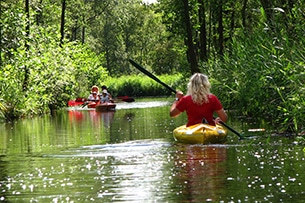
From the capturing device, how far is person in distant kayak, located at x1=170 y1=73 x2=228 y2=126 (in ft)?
50.1

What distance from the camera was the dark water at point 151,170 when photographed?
9414 mm

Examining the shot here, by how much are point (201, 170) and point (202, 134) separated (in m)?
3.96

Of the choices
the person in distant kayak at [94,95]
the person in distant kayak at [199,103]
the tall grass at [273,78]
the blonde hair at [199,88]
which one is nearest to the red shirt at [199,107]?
the person in distant kayak at [199,103]

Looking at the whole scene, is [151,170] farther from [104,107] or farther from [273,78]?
[104,107]

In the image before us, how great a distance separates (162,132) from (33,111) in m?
14.4

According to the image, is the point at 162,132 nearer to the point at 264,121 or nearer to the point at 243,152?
the point at 264,121

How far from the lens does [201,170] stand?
11539 mm

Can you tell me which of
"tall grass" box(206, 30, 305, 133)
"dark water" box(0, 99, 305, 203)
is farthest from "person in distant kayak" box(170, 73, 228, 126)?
"tall grass" box(206, 30, 305, 133)

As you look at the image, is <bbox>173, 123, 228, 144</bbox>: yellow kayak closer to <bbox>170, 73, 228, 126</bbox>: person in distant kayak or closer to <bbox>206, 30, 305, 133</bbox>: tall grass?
<bbox>170, 73, 228, 126</bbox>: person in distant kayak

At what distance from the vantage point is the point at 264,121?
2134 centimetres

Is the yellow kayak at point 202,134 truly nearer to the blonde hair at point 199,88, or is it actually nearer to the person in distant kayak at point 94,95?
the blonde hair at point 199,88

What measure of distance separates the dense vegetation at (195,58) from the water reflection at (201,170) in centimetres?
139

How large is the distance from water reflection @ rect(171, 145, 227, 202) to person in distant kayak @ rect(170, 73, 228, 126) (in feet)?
2.34

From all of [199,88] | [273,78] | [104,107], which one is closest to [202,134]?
[199,88]
